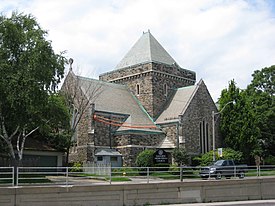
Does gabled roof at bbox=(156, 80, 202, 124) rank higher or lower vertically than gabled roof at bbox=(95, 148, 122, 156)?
higher

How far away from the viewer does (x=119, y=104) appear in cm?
5116

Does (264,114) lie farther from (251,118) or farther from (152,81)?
(152,81)

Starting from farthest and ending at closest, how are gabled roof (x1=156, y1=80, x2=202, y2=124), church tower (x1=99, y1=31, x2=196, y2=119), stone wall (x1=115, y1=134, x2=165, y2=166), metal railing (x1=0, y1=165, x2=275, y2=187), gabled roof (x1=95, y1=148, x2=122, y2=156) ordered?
church tower (x1=99, y1=31, x2=196, y2=119) → gabled roof (x1=156, y1=80, x2=202, y2=124) → stone wall (x1=115, y1=134, x2=165, y2=166) → gabled roof (x1=95, y1=148, x2=122, y2=156) → metal railing (x1=0, y1=165, x2=275, y2=187)

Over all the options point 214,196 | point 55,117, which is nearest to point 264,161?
point 55,117

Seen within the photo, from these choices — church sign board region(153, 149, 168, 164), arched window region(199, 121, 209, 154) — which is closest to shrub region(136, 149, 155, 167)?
church sign board region(153, 149, 168, 164)

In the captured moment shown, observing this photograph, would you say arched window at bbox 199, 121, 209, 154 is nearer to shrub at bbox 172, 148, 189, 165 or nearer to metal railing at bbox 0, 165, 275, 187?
shrub at bbox 172, 148, 189, 165

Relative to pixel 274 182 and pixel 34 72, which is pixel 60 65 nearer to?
pixel 34 72

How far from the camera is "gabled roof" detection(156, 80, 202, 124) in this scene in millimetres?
51341

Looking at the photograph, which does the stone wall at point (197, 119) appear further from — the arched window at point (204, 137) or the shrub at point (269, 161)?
the shrub at point (269, 161)

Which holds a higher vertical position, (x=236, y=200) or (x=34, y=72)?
(x=34, y=72)

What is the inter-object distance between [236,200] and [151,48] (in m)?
37.3

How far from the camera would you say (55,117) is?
3388 centimetres

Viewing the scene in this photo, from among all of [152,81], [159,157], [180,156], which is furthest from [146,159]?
[152,81]

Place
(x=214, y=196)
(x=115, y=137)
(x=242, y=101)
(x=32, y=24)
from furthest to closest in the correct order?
(x=242, y=101) → (x=115, y=137) → (x=32, y=24) → (x=214, y=196)
